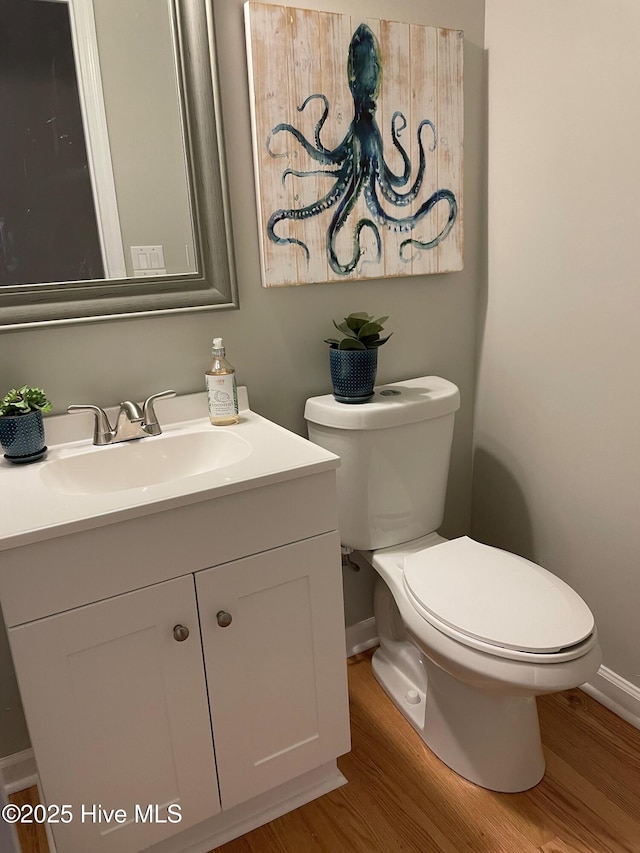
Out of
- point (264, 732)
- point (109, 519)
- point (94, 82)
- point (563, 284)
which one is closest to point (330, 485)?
point (109, 519)

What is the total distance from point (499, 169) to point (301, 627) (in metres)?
1.33

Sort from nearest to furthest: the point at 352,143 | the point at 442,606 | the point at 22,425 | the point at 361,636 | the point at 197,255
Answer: the point at 22,425, the point at 442,606, the point at 197,255, the point at 352,143, the point at 361,636

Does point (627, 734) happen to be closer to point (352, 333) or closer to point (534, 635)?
point (534, 635)

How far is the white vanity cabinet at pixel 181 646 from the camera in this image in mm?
1053

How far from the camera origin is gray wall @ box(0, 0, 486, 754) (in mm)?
1418

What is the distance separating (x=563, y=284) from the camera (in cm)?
163

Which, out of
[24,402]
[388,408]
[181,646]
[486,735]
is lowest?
[486,735]

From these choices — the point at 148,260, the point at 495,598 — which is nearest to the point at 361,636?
the point at 495,598

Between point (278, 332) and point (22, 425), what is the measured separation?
0.66 metres

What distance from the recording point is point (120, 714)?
1.14 m

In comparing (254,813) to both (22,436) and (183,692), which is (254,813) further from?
(22,436)

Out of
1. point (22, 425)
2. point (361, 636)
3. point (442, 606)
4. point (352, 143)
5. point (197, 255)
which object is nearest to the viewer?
point (22, 425)

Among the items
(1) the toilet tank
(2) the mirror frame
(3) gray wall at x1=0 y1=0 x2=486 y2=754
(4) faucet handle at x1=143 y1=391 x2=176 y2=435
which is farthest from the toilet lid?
(2) the mirror frame

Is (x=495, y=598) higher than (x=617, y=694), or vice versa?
(x=495, y=598)
